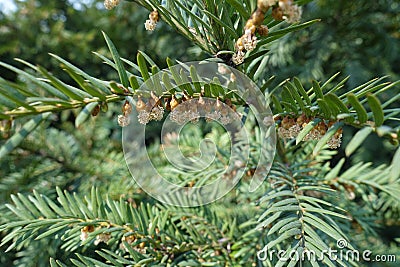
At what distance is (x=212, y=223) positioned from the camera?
0.45 meters

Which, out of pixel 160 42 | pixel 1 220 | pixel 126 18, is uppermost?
pixel 126 18

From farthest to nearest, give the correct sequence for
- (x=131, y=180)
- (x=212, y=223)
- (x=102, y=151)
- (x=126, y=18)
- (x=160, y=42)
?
(x=126, y=18) < (x=160, y=42) < (x=102, y=151) < (x=131, y=180) < (x=212, y=223)

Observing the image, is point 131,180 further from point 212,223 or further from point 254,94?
point 254,94

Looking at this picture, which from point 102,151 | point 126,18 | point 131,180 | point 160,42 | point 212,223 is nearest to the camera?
point 212,223

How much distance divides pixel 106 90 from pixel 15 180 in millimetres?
486

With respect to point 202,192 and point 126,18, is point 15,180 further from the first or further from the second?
point 126,18

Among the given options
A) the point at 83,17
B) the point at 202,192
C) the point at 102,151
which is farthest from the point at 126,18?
the point at 202,192

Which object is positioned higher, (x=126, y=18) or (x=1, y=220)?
(x=126, y=18)

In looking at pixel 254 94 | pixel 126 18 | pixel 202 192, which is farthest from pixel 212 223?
pixel 126 18

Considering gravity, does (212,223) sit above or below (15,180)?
below

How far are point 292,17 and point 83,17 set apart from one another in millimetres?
1109

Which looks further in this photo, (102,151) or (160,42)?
(160,42)

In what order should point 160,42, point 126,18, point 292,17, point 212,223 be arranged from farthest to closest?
1. point 126,18
2. point 160,42
3. point 212,223
4. point 292,17

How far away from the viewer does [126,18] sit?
1154 mm
